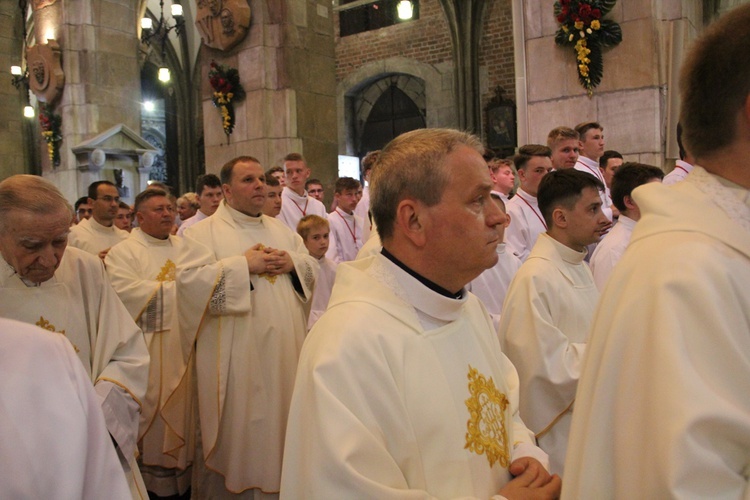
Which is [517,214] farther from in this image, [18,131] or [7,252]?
[18,131]

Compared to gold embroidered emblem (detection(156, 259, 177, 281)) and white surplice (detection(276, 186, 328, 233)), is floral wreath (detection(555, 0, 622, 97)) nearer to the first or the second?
white surplice (detection(276, 186, 328, 233))

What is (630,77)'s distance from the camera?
6.82m

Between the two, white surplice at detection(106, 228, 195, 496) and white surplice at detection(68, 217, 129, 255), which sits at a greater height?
white surplice at detection(68, 217, 129, 255)

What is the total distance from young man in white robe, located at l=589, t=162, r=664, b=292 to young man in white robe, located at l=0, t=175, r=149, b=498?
2.66m

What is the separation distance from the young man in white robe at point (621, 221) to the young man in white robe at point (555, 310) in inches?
30.5

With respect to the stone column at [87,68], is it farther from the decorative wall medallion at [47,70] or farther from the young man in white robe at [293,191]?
the young man in white robe at [293,191]

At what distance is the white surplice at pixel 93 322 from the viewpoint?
3035 millimetres

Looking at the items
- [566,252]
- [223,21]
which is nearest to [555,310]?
[566,252]

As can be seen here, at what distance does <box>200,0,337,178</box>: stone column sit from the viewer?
9102 millimetres

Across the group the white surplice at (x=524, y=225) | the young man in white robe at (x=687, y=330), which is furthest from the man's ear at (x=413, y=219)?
the white surplice at (x=524, y=225)

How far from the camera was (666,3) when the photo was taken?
22.5 ft

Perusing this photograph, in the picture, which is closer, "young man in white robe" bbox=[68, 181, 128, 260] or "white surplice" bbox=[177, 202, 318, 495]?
"white surplice" bbox=[177, 202, 318, 495]

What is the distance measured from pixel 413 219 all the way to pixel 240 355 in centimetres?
280

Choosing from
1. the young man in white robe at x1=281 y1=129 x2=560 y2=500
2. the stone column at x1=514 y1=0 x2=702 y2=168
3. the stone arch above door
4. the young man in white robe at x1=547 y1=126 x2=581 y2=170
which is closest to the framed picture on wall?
the stone arch above door
